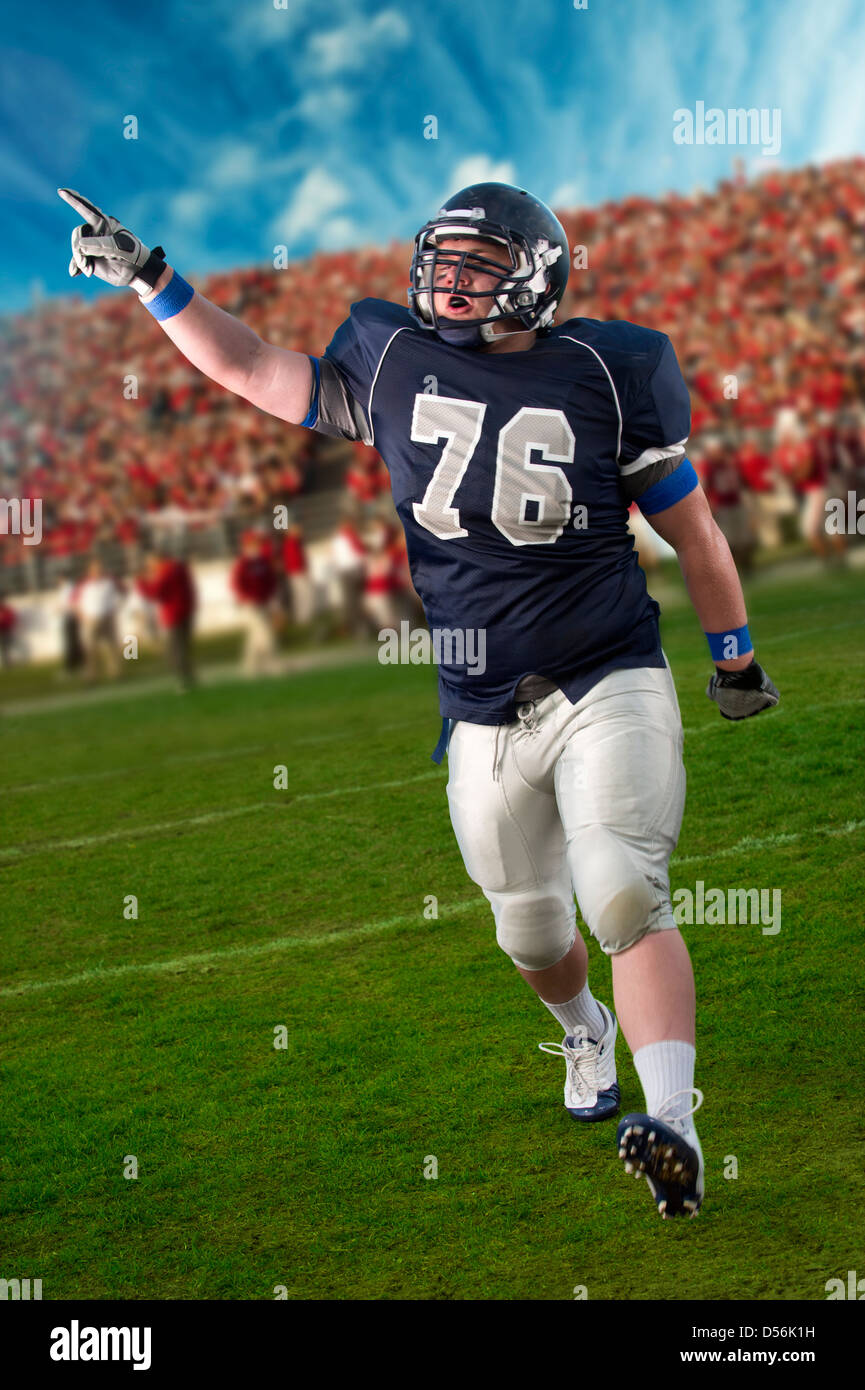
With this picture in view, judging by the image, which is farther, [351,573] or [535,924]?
[351,573]

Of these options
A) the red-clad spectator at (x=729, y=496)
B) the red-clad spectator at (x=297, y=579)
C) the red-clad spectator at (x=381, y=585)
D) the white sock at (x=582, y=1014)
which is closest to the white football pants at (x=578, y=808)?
the white sock at (x=582, y=1014)

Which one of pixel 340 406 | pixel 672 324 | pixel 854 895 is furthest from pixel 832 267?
pixel 340 406

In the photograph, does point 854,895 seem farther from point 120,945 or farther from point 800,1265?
point 120,945

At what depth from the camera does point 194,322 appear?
264 cm

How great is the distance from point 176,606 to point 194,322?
10176mm

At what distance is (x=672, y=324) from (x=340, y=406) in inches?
568

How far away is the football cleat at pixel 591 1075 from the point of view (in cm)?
313

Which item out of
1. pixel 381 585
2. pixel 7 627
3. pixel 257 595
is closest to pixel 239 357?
pixel 381 585

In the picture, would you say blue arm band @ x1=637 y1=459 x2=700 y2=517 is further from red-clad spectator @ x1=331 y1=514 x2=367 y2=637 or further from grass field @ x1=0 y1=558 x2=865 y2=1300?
red-clad spectator @ x1=331 y1=514 x2=367 y2=637

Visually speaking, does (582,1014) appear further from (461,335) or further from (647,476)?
(461,335)

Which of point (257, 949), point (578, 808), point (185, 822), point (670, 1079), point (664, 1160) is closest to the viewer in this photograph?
point (664, 1160)

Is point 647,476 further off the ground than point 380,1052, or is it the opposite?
point 647,476
